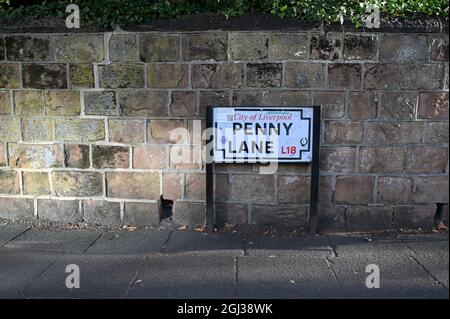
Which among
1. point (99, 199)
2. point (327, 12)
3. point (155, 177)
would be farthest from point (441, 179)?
point (99, 199)

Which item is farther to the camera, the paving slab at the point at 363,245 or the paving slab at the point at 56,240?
the paving slab at the point at 56,240

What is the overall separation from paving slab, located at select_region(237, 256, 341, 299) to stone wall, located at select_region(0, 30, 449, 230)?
2.62 ft

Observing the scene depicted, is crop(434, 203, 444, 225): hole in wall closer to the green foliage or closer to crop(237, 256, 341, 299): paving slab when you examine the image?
crop(237, 256, 341, 299): paving slab

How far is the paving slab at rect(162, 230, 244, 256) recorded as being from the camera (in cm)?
443

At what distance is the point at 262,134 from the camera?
4.75 meters

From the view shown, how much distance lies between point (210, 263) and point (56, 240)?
1666mm

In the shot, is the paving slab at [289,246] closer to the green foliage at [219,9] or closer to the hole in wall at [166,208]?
the hole in wall at [166,208]

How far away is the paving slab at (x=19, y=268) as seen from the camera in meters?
3.76

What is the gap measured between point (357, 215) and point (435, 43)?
73.2 inches

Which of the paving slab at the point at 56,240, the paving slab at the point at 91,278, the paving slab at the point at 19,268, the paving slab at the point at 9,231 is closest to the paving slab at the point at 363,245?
the paving slab at the point at 91,278

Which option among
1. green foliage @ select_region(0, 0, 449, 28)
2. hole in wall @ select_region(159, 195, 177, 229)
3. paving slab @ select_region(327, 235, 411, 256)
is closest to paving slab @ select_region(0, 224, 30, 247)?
hole in wall @ select_region(159, 195, 177, 229)

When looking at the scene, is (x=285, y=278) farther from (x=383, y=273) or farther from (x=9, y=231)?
(x=9, y=231)

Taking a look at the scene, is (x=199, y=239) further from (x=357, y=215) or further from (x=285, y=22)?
(x=285, y=22)

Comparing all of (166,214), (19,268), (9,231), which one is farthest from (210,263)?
(9,231)
